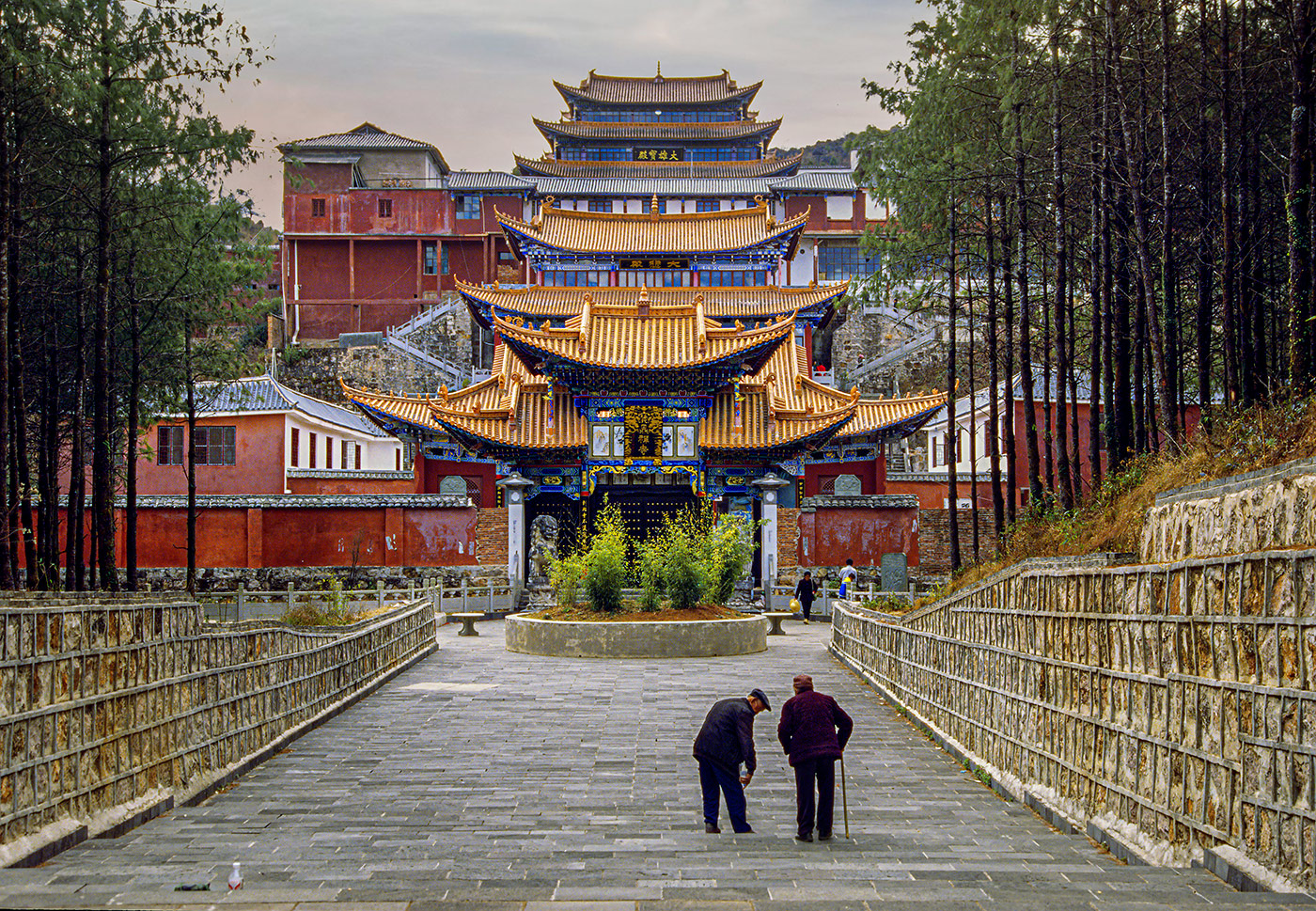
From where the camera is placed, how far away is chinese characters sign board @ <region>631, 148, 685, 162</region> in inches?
2623

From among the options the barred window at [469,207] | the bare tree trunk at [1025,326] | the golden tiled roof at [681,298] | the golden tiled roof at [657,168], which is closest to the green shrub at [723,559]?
the bare tree trunk at [1025,326]

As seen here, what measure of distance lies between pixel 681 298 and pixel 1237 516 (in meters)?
35.7

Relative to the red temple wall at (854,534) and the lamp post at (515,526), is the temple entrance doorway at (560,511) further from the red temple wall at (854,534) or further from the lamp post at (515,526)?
the red temple wall at (854,534)

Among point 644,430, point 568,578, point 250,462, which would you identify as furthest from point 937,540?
point 250,462

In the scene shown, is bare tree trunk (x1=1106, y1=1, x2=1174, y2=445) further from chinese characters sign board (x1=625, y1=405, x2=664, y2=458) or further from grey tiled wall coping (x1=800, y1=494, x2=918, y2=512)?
chinese characters sign board (x1=625, y1=405, x2=664, y2=458)

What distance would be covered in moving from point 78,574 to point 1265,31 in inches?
652

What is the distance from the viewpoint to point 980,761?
35.7 ft

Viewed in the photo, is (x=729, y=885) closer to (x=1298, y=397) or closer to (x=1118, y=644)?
(x=1118, y=644)

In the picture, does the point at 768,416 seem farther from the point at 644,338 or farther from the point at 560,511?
the point at 560,511

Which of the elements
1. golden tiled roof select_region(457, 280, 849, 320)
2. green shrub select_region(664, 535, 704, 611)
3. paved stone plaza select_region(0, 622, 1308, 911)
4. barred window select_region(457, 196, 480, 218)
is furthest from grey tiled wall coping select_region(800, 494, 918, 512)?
barred window select_region(457, 196, 480, 218)

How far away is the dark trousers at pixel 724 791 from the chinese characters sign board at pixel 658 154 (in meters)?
60.7

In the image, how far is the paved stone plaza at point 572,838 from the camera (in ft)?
20.2

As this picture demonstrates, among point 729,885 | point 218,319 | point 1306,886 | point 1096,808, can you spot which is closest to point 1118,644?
point 1096,808

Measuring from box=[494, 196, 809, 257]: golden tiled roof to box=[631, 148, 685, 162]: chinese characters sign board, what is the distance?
76.6 ft
